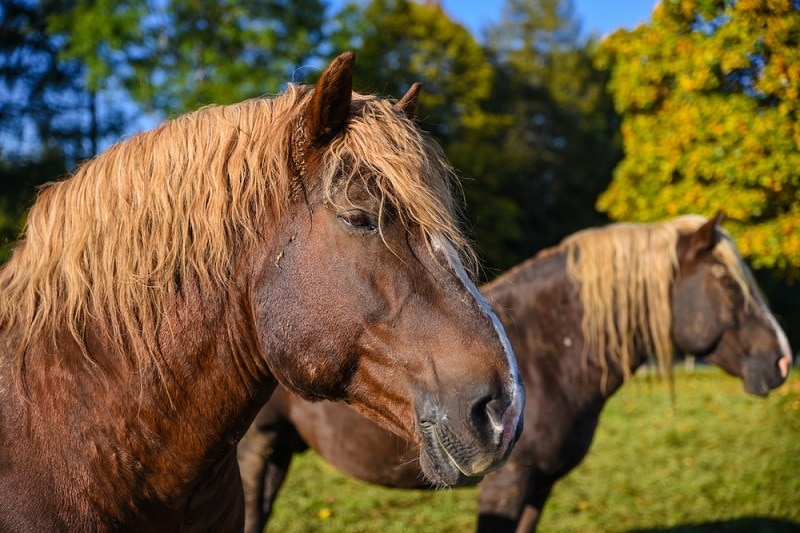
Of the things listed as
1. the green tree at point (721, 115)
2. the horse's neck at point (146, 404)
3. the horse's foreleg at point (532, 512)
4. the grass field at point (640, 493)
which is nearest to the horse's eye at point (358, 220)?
the horse's neck at point (146, 404)

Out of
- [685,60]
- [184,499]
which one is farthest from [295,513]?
[685,60]

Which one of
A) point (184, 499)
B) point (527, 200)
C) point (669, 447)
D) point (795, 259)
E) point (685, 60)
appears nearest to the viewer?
point (184, 499)

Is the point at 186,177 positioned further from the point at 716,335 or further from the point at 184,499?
the point at 716,335

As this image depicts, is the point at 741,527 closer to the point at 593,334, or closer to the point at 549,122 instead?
the point at 593,334

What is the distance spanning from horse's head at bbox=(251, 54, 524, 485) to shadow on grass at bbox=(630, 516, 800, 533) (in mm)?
4872

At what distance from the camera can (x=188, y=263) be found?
176cm

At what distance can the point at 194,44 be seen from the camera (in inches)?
700

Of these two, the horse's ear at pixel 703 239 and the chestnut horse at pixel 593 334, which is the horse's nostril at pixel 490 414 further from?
the horse's ear at pixel 703 239

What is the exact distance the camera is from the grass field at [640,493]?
5.82m

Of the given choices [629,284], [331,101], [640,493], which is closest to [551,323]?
[629,284]

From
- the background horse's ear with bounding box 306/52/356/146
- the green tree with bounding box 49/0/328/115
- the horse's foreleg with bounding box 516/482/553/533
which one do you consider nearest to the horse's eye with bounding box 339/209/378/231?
the background horse's ear with bounding box 306/52/356/146

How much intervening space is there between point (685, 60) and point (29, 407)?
6238mm

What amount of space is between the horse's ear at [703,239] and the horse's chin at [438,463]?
323cm

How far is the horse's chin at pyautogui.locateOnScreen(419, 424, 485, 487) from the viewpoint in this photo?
1.56 metres
